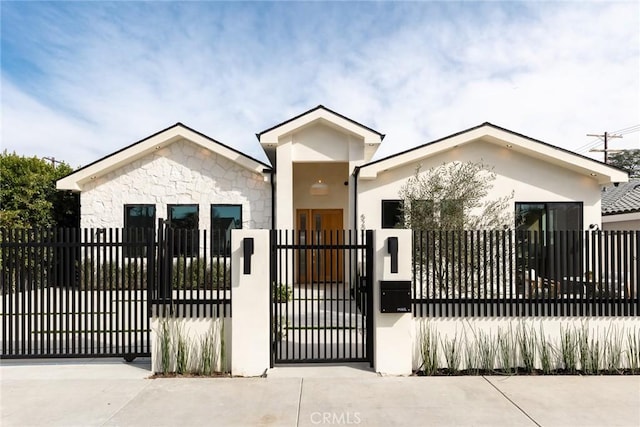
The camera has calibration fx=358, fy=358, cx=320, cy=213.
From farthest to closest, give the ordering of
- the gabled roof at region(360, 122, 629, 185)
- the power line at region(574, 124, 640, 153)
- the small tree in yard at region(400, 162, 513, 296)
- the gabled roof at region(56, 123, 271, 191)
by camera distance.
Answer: the power line at region(574, 124, 640, 153) < the gabled roof at region(56, 123, 271, 191) < the gabled roof at region(360, 122, 629, 185) < the small tree in yard at region(400, 162, 513, 296)

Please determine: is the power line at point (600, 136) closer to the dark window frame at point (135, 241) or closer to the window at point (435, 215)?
the window at point (435, 215)

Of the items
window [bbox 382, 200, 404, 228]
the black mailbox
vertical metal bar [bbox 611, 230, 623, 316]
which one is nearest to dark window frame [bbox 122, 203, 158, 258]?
the black mailbox

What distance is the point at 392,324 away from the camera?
5.30m

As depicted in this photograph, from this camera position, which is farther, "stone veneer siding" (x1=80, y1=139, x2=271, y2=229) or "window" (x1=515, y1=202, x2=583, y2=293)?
"stone veneer siding" (x1=80, y1=139, x2=271, y2=229)

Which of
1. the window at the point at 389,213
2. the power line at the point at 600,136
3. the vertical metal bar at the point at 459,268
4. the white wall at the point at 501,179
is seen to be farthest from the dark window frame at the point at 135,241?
the power line at the point at 600,136

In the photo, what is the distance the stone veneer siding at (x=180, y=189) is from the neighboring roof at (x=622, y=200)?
43.7ft

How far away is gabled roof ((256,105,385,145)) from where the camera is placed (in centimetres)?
1112

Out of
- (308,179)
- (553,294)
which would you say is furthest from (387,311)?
(308,179)

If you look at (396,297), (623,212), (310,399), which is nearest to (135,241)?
(310,399)

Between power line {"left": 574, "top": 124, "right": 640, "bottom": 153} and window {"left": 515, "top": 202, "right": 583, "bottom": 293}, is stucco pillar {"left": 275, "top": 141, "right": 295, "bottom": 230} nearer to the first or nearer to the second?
window {"left": 515, "top": 202, "right": 583, "bottom": 293}

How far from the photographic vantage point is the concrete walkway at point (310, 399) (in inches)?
156

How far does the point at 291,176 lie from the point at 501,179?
637 cm

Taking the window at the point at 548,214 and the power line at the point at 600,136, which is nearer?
the window at the point at 548,214

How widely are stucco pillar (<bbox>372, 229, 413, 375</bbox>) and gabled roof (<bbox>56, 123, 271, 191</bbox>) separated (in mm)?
7218
